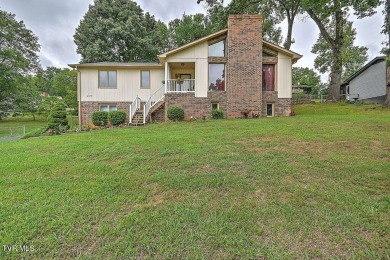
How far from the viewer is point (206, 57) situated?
14.2 meters

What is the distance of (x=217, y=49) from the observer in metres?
14.5

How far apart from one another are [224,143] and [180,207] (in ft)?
11.8

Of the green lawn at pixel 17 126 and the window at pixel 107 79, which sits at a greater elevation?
the window at pixel 107 79

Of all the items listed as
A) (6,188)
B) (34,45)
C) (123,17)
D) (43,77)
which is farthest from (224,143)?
(43,77)

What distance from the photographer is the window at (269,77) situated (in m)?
14.5

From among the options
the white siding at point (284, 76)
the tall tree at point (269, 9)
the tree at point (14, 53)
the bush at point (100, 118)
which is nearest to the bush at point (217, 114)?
the white siding at point (284, 76)

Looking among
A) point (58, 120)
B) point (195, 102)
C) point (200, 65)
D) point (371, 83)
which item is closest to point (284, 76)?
point (200, 65)

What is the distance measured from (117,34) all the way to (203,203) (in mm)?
28158

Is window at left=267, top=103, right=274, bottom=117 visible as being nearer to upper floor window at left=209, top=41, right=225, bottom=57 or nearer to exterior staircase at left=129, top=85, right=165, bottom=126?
upper floor window at left=209, top=41, right=225, bottom=57

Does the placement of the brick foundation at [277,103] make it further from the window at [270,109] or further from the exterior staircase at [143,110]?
the exterior staircase at [143,110]

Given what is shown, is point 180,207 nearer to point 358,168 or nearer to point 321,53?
point 358,168

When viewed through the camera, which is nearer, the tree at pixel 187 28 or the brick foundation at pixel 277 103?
the brick foundation at pixel 277 103

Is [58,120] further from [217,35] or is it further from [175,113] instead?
[217,35]

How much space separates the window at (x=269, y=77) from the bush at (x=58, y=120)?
42.8ft
